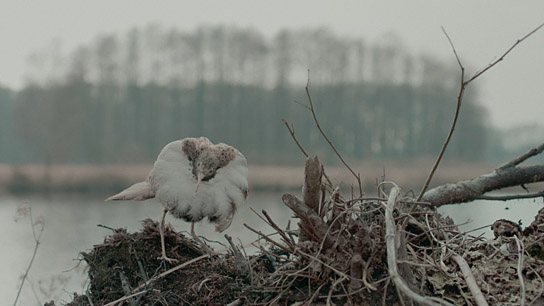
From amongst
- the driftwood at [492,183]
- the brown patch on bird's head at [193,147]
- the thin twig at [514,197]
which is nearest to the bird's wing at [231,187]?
the brown patch on bird's head at [193,147]

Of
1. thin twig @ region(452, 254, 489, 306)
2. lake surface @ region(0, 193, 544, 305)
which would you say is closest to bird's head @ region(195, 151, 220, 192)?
lake surface @ region(0, 193, 544, 305)

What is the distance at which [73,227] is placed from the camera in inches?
355

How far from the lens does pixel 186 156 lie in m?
2.46

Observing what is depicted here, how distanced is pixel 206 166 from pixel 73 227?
7425mm

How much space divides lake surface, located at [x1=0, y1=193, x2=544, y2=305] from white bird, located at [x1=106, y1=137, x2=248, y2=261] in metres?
0.11

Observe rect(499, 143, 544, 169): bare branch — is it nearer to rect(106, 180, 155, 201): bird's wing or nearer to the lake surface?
the lake surface

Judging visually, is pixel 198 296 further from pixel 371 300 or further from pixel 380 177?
pixel 380 177

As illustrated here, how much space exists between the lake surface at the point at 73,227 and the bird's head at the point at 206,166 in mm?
249

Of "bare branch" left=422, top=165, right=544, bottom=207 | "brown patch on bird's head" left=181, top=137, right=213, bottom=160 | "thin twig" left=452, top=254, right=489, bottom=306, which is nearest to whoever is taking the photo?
"thin twig" left=452, top=254, right=489, bottom=306

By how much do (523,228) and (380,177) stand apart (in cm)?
59

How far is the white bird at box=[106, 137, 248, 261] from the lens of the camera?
92.2 inches

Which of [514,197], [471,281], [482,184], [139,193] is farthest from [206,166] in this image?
[514,197]

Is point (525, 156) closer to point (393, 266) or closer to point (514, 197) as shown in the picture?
point (514, 197)

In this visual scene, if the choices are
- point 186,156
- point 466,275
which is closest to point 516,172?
point 466,275
